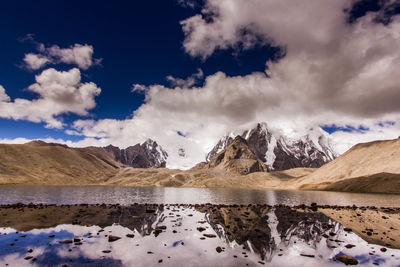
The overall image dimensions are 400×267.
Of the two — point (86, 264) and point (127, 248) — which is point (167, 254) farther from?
point (86, 264)

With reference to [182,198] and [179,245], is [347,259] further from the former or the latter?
[182,198]

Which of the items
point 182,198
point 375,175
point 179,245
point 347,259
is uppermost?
point 375,175

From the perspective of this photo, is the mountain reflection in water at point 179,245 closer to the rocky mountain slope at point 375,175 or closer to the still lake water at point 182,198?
the still lake water at point 182,198

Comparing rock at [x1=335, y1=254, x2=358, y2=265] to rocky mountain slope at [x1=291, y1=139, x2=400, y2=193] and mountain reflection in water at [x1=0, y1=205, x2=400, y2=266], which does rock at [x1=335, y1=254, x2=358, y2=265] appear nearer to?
mountain reflection in water at [x1=0, y1=205, x2=400, y2=266]

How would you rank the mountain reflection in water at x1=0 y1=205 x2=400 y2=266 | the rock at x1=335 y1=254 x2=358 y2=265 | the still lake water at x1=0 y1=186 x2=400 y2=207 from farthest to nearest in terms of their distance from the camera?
the still lake water at x1=0 y1=186 x2=400 y2=207, the rock at x1=335 y1=254 x2=358 y2=265, the mountain reflection in water at x1=0 y1=205 x2=400 y2=266

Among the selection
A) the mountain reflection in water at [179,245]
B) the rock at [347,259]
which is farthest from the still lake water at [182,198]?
the rock at [347,259]

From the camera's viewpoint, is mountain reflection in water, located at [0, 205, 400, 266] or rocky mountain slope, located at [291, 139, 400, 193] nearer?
mountain reflection in water, located at [0, 205, 400, 266]

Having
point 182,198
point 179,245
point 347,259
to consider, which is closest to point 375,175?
point 182,198

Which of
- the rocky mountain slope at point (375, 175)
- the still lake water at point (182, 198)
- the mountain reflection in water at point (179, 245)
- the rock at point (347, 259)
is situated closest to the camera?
the mountain reflection in water at point (179, 245)

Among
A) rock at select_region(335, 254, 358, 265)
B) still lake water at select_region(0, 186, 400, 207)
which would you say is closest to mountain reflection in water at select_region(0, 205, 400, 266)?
rock at select_region(335, 254, 358, 265)

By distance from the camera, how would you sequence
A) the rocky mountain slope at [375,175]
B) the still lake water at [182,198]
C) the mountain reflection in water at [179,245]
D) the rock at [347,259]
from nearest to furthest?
the mountain reflection in water at [179,245]
the rock at [347,259]
the still lake water at [182,198]
the rocky mountain slope at [375,175]

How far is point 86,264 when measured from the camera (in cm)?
1672

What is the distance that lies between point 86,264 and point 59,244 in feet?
22.5

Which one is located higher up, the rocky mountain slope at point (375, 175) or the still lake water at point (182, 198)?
the rocky mountain slope at point (375, 175)
